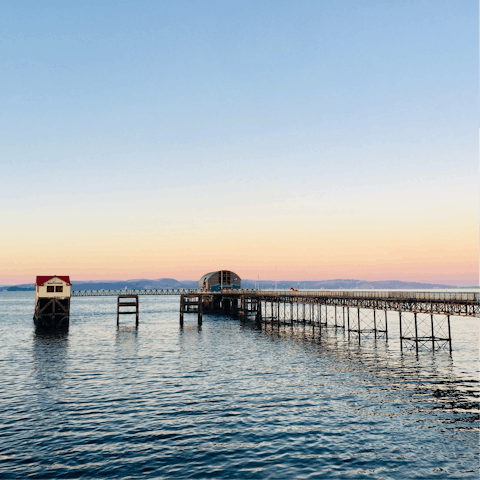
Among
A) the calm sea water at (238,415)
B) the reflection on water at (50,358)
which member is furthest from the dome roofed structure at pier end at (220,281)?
the calm sea water at (238,415)

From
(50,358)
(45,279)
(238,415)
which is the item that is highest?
(45,279)

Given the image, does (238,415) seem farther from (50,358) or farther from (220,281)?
(220,281)

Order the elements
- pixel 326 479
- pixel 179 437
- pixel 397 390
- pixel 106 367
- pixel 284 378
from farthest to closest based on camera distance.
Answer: pixel 106 367, pixel 284 378, pixel 397 390, pixel 179 437, pixel 326 479

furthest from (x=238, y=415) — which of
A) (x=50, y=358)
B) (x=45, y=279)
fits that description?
(x=45, y=279)

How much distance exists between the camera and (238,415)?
26781 mm

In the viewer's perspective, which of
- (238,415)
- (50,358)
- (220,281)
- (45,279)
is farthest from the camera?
(220,281)

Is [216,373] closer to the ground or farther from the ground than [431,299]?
closer to the ground

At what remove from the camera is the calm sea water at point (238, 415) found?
19438mm

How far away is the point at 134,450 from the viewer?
2098 centimetres

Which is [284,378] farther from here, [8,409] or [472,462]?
[8,409]

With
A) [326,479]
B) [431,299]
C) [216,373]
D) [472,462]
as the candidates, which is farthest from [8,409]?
[431,299]

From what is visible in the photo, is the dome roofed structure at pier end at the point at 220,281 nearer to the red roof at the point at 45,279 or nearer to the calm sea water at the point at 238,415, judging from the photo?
the red roof at the point at 45,279

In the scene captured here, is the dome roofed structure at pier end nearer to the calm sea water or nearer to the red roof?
the red roof

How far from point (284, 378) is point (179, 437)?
55.0 ft
